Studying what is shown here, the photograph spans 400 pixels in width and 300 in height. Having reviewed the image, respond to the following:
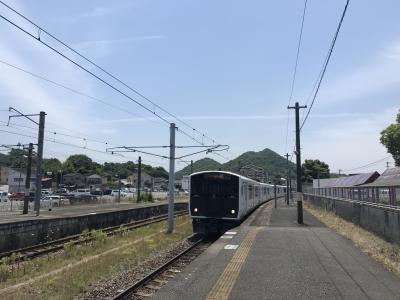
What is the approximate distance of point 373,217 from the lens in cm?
1828

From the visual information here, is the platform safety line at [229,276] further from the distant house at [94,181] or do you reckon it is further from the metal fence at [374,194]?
the distant house at [94,181]

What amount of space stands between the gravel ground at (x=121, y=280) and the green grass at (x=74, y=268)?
0.23 meters

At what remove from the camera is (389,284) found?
927 centimetres

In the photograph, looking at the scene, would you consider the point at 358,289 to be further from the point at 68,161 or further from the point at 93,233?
the point at 68,161

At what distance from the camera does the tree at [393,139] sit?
53.7 meters

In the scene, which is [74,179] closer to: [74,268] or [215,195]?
[215,195]

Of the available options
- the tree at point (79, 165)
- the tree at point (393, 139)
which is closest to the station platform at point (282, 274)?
the tree at point (393, 139)

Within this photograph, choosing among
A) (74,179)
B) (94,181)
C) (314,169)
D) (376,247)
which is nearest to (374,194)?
(376,247)

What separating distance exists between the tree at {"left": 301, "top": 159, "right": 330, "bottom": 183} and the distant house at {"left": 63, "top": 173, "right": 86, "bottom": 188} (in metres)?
61.9

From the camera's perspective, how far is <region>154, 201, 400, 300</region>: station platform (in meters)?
8.48

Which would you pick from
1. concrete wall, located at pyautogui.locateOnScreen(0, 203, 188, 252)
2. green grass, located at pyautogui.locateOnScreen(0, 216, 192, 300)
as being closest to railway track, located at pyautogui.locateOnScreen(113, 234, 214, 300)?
green grass, located at pyautogui.locateOnScreen(0, 216, 192, 300)

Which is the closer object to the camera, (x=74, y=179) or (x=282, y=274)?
(x=282, y=274)

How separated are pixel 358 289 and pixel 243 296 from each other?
2.34 metres

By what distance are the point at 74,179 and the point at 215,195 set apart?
374 feet
